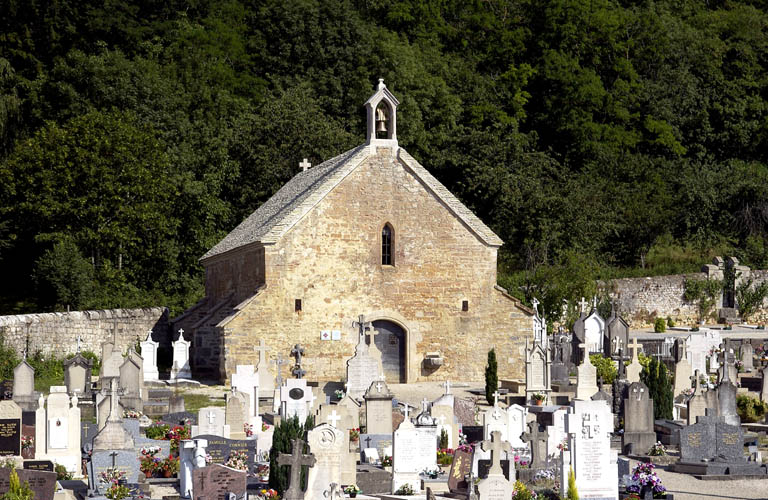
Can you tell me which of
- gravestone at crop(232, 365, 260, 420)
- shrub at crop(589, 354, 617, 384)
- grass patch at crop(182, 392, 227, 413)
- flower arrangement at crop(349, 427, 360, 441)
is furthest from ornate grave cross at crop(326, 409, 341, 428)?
shrub at crop(589, 354, 617, 384)

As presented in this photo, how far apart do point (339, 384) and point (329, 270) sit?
361cm

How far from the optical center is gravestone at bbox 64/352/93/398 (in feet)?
99.7

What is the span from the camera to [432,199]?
121 ft

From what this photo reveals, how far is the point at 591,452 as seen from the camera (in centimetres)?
1795

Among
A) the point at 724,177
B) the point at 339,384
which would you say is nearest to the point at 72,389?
the point at 339,384

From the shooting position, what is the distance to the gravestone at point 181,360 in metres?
36.1

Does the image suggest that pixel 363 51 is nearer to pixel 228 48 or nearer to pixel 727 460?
pixel 228 48

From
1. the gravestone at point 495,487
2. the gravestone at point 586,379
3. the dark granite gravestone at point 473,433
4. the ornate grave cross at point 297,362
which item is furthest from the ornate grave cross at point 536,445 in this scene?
the ornate grave cross at point 297,362

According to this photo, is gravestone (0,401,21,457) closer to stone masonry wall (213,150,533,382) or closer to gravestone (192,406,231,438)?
gravestone (192,406,231,438)

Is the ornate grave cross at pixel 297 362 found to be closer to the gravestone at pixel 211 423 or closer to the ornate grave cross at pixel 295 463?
the gravestone at pixel 211 423

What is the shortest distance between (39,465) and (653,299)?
119 feet

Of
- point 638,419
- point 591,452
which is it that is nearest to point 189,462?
point 591,452

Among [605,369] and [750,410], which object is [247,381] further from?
[750,410]

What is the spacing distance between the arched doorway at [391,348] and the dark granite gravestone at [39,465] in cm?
1689
